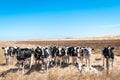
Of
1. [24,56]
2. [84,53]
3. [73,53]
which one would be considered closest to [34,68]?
[24,56]

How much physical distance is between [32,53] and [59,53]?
2.39 meters

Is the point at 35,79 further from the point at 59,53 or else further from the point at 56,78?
the point at 59,53

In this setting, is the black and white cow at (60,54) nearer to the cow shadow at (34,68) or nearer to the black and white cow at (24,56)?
the cow shadow at (34,68)

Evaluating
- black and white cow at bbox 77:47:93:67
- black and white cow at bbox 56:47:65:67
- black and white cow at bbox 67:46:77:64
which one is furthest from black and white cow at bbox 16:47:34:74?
black and white cow at bbox 77:47:93:67

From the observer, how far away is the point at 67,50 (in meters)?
22.5

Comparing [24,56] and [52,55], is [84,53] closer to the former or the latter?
[52,55]

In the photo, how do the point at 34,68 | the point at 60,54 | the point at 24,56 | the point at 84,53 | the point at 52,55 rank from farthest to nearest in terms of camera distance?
1. the point at 84,53
2. the point at 52,55
3. the point at 60,54
4. the point at 24,56
5. the point at 34,68

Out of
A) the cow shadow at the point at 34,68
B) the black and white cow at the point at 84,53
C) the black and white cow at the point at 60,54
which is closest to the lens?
the cow shadow at the point at 34,68

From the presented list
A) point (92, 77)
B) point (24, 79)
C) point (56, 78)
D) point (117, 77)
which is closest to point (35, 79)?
point (24, 79)

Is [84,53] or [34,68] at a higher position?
[84,53]

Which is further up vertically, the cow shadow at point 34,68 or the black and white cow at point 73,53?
the black and white cow at point 73,53

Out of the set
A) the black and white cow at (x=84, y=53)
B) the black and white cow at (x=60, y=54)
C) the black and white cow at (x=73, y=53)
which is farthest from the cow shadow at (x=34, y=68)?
the black and white cow at (x=84, y=53)

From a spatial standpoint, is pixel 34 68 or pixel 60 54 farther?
pixel 60 54

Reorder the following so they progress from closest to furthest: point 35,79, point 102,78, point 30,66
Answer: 1. point 102,78
2. point 35,79
3. point 30,66
